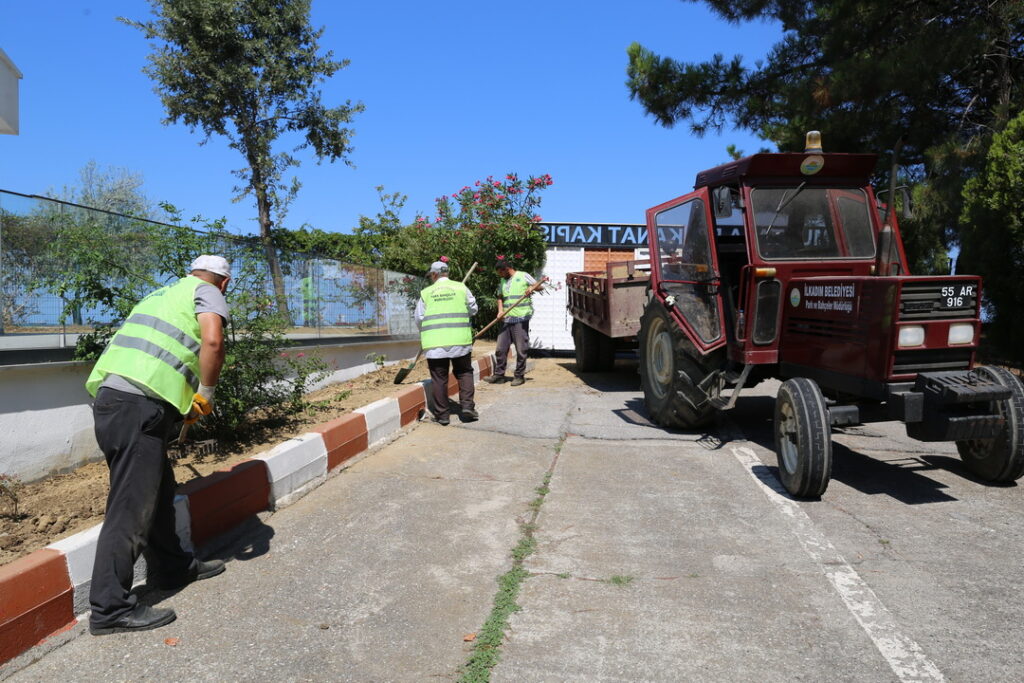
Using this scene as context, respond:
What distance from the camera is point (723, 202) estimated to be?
20.0 ft

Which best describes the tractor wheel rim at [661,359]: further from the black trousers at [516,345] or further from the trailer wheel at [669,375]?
the black trousers at [516,345]

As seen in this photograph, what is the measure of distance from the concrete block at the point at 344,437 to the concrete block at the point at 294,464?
104mm

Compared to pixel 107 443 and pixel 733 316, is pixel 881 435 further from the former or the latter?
pixel 107 443

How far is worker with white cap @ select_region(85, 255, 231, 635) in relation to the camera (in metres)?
3.12

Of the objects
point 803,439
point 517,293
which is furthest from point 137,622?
point 517,293

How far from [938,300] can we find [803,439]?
4.20 feet

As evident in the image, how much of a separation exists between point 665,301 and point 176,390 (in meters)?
4.78

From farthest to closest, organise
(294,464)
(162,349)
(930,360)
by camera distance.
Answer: (294,464), (930,360), (162,349)

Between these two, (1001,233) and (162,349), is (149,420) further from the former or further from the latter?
(1001,233)

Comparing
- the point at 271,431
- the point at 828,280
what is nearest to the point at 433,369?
the point at 271,431

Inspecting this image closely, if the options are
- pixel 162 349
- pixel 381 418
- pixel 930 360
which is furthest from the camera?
pixel 381 418

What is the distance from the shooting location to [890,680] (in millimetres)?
2689

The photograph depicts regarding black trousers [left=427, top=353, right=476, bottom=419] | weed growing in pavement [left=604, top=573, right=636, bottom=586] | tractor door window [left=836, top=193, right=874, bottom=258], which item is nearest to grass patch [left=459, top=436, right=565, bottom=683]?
weed growing in pavement [left=604, top=573, right=636, bottom=586]

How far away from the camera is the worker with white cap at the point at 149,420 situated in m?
3.12
